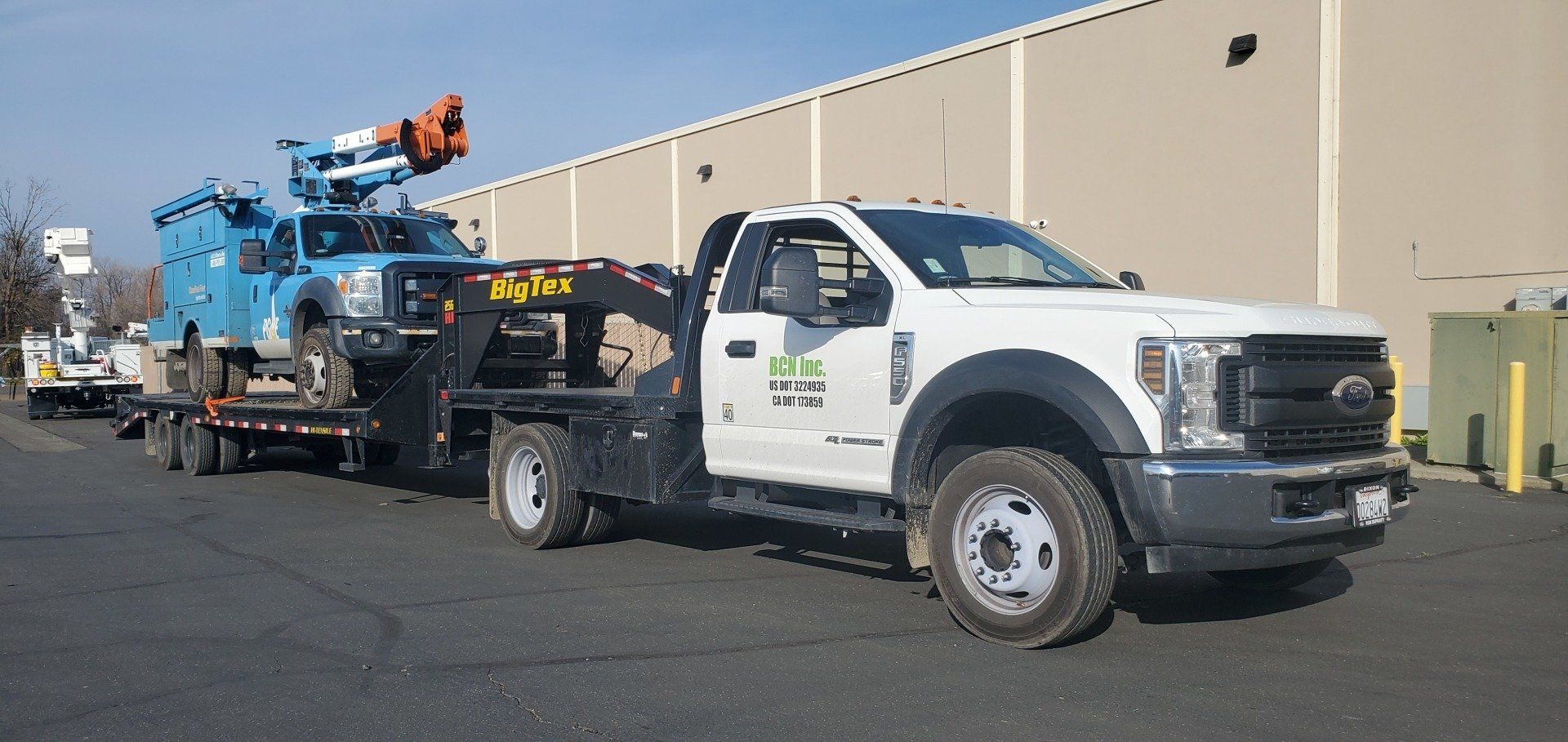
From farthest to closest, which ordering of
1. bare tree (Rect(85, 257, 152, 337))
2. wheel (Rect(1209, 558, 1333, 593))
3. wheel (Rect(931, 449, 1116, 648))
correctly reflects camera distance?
1. bare tree (Rect(85, 257, 152, 337))
2. wheel (Rect(1209, 558, 1333, 593))
3. wheel (Rect(931, 449, 1116, 648))

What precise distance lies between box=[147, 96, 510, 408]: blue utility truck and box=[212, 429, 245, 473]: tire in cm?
47

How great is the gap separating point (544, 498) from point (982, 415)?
3827mm

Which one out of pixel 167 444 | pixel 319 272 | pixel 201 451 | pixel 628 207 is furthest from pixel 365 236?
pixel 628 207

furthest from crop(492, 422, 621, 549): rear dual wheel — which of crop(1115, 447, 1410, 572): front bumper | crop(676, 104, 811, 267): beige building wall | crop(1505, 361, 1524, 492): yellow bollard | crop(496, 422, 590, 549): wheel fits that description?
crop(676, 104, 811, 267): beige building wall

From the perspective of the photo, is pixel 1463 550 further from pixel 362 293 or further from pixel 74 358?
pixel 74 358

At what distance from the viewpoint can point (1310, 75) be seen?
15.0m

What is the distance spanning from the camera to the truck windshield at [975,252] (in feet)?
20.0

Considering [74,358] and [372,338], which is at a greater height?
[372,338]

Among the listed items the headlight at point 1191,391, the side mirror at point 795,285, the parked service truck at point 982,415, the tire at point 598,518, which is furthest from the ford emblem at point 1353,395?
the tire at point 598,518

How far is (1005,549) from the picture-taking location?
5.36 metres

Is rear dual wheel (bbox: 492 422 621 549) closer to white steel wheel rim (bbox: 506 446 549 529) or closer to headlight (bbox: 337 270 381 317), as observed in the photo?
white steel wheel rim (bbox: 506 446 549 529)

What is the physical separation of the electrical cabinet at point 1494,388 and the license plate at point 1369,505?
7143mm

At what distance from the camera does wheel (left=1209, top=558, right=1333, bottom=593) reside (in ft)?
20.5

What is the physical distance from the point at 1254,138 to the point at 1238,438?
39.3 ft
